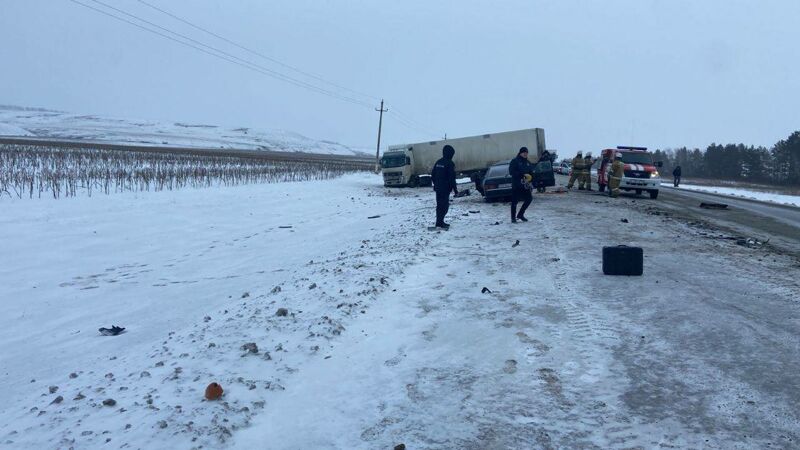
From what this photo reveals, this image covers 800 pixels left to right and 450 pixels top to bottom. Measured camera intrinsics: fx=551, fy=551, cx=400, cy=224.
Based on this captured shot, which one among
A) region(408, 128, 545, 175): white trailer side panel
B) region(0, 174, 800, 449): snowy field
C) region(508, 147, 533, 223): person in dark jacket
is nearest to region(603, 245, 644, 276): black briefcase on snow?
region(0, 174, 800, 449): snowy field

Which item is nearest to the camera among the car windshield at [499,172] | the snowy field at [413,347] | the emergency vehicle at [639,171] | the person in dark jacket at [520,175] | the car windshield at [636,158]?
the snowy field at [413,347]

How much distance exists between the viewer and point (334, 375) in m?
4.97

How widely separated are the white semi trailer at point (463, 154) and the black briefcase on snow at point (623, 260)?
25.0 m

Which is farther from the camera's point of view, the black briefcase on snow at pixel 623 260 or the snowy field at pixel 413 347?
the black briefcase on snow at pixel 623 260

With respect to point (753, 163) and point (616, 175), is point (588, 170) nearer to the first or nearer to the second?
point (616, 175)

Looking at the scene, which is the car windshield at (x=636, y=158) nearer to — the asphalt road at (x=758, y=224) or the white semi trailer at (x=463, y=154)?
the asphalt road at (x=758, y=224)

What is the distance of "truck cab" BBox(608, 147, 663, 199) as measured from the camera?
24000 mm

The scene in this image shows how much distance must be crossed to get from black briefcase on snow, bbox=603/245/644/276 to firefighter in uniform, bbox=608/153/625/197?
51.6 feet

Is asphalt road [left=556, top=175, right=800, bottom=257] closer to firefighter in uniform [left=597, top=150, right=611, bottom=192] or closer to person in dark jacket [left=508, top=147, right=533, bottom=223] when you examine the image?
firefighter in uniform [left=597, top=150, right=611, bottom=192]

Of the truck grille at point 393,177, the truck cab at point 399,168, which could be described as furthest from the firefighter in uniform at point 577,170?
the truck grille at point 393,177

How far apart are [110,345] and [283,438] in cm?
430

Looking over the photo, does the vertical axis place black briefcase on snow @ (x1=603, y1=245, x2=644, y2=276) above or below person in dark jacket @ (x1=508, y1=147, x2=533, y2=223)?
below

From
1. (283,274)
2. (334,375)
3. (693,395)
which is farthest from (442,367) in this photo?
(283,274)

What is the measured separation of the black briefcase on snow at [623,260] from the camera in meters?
8.48
